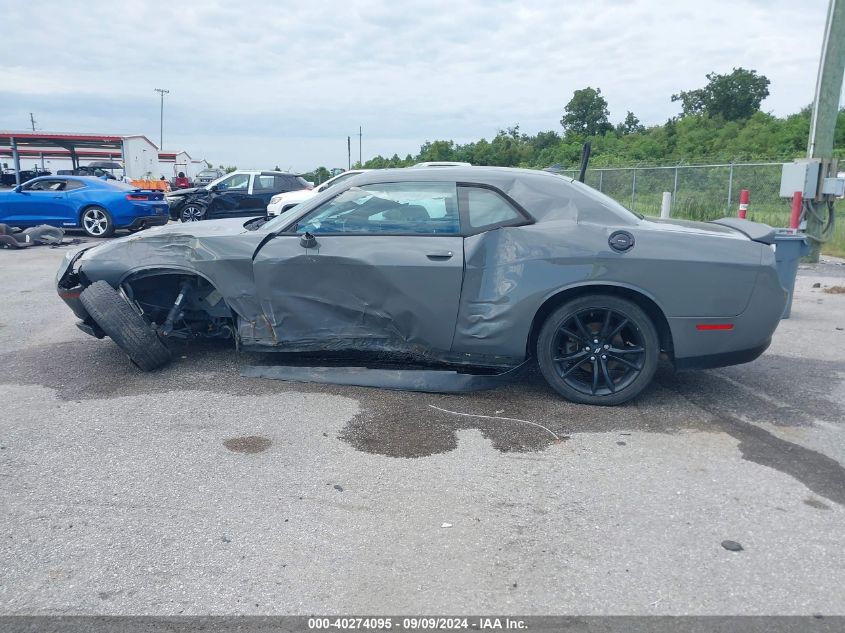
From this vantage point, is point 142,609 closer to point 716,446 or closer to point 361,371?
point 361,371

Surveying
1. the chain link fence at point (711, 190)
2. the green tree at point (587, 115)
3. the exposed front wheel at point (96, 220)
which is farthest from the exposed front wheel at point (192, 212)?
the green tree at point (587, 115)

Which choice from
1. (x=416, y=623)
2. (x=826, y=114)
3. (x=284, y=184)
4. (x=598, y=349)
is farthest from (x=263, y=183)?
(x=416, y=623)

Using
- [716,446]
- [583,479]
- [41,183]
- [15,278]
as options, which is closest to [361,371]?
[583,479]

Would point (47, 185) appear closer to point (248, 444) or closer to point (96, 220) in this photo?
point (96, 220)

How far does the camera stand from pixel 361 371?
5352 mm

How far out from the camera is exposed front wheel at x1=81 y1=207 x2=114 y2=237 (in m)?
16.5

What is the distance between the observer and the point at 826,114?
12.2m

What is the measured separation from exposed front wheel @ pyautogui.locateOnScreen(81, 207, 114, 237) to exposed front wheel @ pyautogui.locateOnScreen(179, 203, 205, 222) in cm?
345

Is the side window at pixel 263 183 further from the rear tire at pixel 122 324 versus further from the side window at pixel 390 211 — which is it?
the side window at pixel 390 211

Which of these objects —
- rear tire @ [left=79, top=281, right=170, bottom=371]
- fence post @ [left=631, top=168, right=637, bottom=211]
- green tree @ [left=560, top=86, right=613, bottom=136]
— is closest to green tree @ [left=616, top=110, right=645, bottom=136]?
green tree @ [left=560, top=86, right=613, bottom=136]

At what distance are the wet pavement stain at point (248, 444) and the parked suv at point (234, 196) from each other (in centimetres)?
1547

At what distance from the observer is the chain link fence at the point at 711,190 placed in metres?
19.0

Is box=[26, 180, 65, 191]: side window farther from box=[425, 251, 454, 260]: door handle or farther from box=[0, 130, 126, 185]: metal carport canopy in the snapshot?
box=[425, 251, 454, 260]: door handle

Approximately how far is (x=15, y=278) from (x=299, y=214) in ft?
23.7
